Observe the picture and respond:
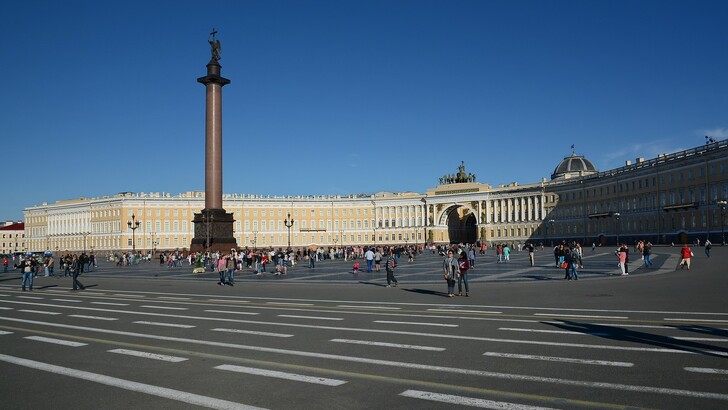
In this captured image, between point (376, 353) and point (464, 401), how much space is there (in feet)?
11.4

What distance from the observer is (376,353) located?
35.7 ft

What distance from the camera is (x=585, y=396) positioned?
7641 mm

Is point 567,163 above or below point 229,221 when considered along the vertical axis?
above

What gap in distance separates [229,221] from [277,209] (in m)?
85.5

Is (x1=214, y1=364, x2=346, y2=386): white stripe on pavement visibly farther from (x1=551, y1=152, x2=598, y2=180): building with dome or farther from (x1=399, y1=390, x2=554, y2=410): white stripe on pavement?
(x1=551, y1=152, x2=598, y2=180): building with dome

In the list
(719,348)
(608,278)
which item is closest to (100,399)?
(719,348)

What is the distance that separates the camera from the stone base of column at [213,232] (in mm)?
48875

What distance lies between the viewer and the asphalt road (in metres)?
7.88

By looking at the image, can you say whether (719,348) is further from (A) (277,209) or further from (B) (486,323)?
(A) (277,209)

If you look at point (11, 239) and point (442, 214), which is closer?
point (442, 214)

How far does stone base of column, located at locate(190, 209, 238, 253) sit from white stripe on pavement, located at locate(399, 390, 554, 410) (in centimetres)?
4230

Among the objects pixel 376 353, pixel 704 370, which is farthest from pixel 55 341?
pixel 704 370

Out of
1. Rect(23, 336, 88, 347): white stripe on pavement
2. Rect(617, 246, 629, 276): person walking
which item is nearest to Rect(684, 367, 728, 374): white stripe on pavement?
Rect(23, 336, 88, 347): white stripe on pavement

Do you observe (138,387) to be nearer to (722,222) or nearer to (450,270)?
(450,270)
